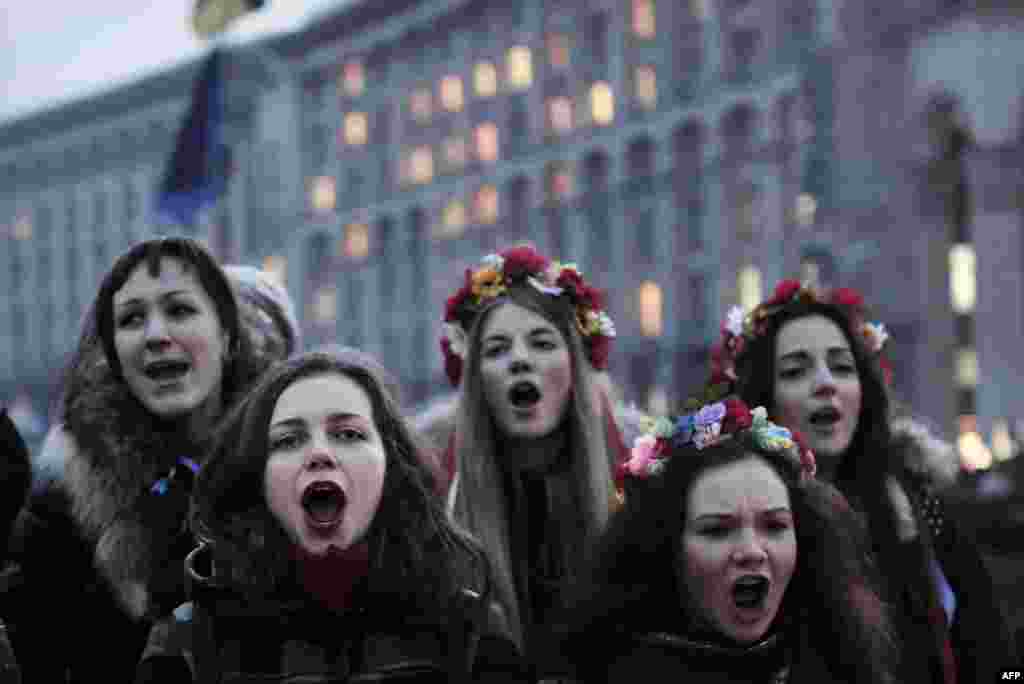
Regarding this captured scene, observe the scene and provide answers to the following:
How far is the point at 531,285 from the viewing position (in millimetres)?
6246

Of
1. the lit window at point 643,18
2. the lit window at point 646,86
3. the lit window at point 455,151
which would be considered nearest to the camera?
the lit window at point 643,18

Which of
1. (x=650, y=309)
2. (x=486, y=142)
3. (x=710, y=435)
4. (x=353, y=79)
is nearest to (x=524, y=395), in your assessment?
(x=710, y=435)

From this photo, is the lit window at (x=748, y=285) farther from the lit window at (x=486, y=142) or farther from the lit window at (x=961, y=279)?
the lit window at (x=486, y=142)

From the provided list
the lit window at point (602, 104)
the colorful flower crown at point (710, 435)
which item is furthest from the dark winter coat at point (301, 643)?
the lit window at point (602, 104)

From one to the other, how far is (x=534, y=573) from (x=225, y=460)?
5.73 ft

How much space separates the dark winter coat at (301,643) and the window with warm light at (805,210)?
47565mm

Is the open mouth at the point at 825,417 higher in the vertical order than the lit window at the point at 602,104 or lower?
lower

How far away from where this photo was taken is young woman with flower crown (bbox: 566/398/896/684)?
4441 millimetres

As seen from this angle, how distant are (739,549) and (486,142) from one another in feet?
229

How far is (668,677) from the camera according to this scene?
14.6 feet

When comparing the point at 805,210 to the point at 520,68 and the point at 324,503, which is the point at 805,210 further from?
the point at 324,503

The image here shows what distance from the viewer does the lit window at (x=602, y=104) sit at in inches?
2581

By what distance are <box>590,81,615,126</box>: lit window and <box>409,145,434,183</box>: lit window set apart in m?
13.7

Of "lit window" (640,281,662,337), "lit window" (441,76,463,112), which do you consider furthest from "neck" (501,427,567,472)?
"lit window" (441,76,463,112)
